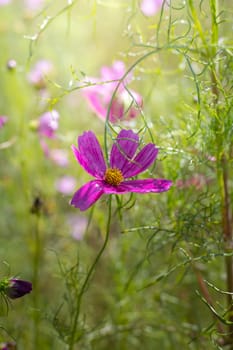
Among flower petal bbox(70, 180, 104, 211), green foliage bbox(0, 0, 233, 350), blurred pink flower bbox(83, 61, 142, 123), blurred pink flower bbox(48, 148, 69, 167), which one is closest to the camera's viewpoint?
flower petal bbox(70, 180, 104, 211)

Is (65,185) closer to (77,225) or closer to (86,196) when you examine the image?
(77,225)

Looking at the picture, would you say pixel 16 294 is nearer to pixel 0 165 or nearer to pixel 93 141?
pixel 93 141

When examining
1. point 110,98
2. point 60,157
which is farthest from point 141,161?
point 60,157

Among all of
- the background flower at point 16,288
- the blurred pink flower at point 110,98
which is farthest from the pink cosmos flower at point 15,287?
the blurred pink flower at point 110,98

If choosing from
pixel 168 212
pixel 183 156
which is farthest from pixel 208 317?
pixel 183 156

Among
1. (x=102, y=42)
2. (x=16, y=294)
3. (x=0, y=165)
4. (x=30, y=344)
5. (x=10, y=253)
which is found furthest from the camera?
(x=102, y=42)

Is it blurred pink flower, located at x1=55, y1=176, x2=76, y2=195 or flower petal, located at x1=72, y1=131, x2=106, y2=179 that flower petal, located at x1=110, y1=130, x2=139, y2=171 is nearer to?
flower petal, located at x1=72, y1=131, x2=106, y2=179

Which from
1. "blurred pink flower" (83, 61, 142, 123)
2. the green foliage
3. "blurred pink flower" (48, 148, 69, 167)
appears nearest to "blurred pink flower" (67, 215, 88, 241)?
the green foliage
